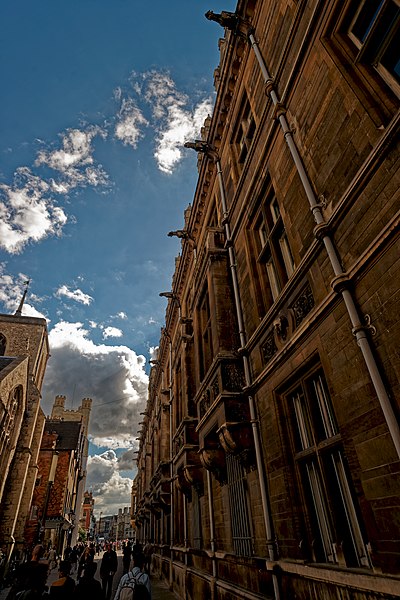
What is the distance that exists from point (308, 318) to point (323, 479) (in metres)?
2.18

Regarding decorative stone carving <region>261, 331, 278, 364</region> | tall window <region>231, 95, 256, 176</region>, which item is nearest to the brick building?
decorative stone carving <region>261, 331, 278, 364</region>

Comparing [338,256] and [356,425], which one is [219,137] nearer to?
[338,256]

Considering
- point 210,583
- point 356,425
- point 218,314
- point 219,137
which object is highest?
point 219,137

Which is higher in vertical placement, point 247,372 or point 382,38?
point 382,38

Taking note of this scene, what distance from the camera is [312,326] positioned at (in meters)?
4.98

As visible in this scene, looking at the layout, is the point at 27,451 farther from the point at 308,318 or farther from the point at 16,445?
the point at 308,318

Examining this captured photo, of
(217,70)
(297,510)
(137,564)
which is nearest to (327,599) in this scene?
(297,510)

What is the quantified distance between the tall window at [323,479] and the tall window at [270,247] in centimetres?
228

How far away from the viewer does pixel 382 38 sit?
454 cm

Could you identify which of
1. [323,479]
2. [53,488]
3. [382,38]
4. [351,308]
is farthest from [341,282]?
[53,488]

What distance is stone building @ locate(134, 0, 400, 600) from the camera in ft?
12.1

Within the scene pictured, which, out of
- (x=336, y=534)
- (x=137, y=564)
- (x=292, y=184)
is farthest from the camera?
(x=292, y=184)

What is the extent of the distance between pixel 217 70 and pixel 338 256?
38.6ft

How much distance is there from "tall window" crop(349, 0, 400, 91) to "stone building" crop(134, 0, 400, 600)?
2 cm
